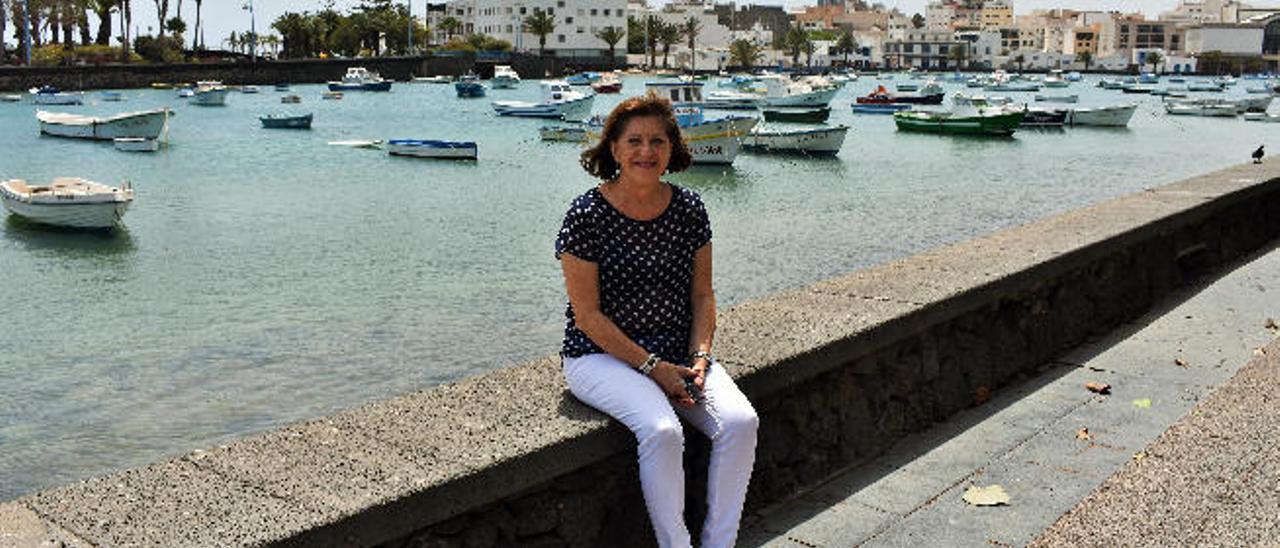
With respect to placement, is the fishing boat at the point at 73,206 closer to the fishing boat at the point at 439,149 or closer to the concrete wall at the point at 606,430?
the fishing boat at the point at 439,149

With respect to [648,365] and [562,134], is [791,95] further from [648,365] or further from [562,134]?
[648,365]

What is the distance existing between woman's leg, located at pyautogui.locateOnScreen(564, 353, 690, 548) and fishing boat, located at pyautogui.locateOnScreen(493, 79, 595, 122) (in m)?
70.8

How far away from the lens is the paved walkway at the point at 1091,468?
3.76 metres

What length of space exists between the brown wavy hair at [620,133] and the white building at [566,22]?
→ 176535mm

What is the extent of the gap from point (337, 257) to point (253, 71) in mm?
102664

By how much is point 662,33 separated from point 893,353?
19121cm

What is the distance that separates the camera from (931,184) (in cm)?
4147

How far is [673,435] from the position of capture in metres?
3.80

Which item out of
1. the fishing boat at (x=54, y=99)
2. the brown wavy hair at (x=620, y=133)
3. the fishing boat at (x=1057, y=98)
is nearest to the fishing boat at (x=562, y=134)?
the fishing boat at (x=54, y=99)

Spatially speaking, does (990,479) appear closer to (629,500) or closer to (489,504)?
(629,500)

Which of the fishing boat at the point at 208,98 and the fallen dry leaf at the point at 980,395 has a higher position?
the fishing boat at the point at 208,98

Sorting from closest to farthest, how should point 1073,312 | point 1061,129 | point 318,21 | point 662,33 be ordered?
point 1073,312 < point 1061,129 < point 318,21 < point 662,33

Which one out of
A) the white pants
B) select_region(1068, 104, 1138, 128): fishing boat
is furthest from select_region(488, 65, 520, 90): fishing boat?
the white pants

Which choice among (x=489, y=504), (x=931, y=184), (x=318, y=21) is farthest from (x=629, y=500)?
(x=318, y=21)
